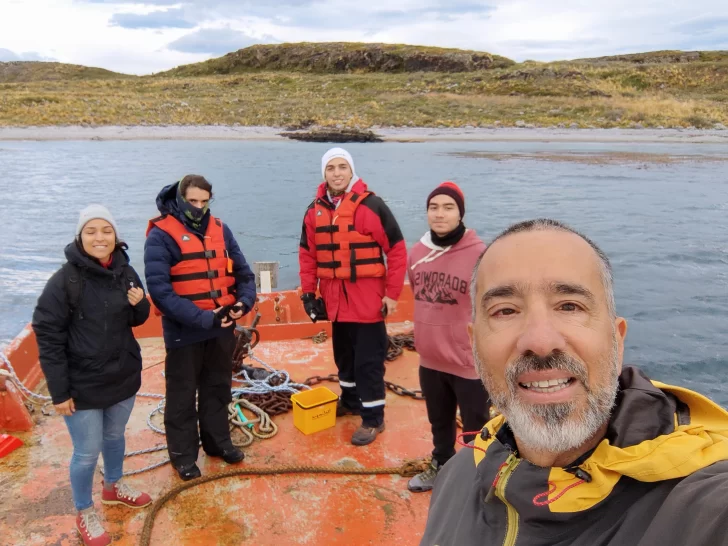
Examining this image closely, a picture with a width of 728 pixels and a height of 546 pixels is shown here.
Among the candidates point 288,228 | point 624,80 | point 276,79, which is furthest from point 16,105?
point 624,80

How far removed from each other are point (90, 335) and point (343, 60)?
2714 inches

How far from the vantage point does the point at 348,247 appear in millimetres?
3168

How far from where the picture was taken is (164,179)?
1869 cm

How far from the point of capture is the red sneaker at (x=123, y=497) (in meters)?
2.68

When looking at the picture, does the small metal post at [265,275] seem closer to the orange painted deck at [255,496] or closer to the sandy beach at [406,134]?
the orange painted deck at [255,496]

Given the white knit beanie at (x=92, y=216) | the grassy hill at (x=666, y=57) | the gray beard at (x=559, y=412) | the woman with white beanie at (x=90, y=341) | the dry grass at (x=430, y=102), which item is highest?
the grassy hill at (x=666, y=57)

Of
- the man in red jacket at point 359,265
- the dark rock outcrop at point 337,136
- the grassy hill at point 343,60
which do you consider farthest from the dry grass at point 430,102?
the man in red jacket at point 359,265

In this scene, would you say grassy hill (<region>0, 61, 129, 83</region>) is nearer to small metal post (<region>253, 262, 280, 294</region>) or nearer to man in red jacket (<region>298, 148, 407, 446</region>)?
small metal post (<region>253, 262, 280, 294</region>)

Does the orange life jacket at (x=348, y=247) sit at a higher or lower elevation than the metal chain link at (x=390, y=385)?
higher

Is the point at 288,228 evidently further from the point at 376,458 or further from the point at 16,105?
the point at 16,105

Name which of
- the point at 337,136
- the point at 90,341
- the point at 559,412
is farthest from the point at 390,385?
the point at 337,136

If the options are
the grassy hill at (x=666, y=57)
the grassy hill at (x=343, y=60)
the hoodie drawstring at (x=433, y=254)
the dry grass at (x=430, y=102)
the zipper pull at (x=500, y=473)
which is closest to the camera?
the zipper pull at (x=500, y=473)

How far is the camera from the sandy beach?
24.6 m

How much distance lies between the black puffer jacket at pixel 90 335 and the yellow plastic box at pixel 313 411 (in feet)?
3.75
